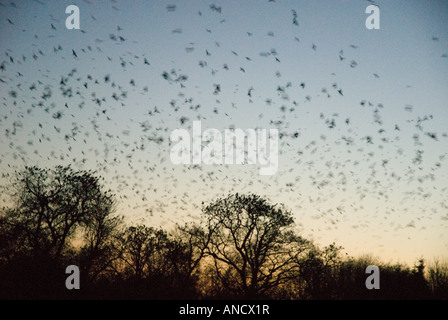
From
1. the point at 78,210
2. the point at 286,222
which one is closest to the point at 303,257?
the point at 286,222

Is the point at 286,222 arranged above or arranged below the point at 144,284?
above

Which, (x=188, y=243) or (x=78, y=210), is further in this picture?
(x=188, y=243)

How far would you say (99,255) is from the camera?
3116 centimetres

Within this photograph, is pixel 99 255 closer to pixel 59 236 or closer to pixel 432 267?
pixel 59 236
